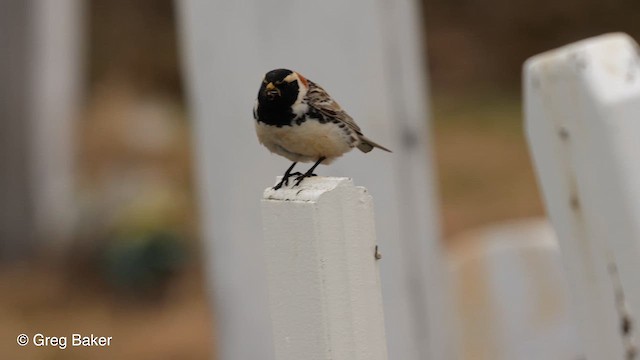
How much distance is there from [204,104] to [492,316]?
123cm

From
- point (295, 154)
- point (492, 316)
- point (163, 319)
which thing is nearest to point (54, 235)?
point (163, 319)

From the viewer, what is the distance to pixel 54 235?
7043mm

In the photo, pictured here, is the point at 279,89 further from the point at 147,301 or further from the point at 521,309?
the point at 147,301

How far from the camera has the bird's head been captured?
1751 mm

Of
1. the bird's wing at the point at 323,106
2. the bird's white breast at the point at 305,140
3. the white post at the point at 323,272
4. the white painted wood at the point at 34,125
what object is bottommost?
the white post at the point at 323,272

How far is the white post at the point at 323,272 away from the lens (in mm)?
1317

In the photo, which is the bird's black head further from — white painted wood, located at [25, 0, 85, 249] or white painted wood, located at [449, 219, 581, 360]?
white painted wood, located at [25, 0, 85, 249]

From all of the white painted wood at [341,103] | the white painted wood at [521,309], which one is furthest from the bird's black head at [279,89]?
the white painted wood at [521,309]

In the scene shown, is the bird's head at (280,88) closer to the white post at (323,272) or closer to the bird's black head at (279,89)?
the bird's black head at (279,89)

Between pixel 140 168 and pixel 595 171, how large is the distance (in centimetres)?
657

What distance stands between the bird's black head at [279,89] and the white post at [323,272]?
404 mm

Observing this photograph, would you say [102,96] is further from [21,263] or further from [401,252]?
[401,252]

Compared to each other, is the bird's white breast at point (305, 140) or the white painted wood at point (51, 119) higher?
the white painted wood at point (51, 119)

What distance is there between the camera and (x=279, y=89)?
1.76 m
